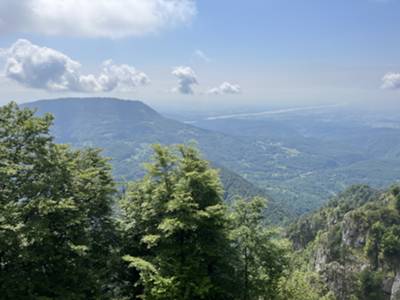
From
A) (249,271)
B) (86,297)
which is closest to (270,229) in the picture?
(249,271)

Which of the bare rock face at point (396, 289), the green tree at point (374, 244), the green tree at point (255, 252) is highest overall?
the green tree at point (255, 252)

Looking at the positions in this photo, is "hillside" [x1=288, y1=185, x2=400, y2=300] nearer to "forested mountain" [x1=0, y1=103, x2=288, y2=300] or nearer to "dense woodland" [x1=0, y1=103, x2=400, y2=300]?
"dense woodland" [x1=0, y1=103, x2=400, y2=300]

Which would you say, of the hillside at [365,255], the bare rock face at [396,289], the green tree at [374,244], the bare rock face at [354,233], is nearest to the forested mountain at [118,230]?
the hillside at [365,255]

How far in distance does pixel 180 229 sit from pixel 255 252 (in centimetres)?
439

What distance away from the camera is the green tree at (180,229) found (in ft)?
58.7

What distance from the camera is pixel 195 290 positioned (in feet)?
57.8

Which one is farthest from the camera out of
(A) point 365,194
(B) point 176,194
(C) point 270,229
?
(A) point 365,194

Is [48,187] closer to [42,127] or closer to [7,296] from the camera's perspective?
[42,127]

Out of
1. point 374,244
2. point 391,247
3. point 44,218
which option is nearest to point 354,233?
point 374,244

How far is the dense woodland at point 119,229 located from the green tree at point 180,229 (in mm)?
53

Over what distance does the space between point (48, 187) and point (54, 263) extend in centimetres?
357

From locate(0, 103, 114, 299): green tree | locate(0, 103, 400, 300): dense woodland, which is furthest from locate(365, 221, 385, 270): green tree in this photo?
locate(0, 103, 114, 299): green tree

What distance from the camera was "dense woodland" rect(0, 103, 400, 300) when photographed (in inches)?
671

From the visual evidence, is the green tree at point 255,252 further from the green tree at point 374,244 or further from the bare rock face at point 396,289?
the green tree at point 374,244
